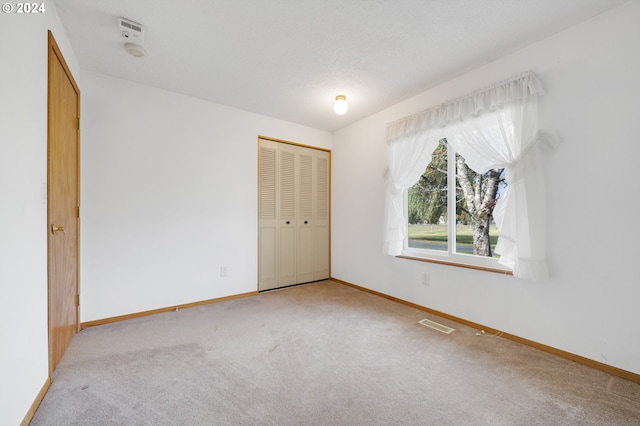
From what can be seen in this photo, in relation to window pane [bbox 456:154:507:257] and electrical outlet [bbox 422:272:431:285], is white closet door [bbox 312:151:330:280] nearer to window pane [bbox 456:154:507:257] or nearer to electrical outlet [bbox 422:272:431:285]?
electrical outlet [bbox 422:272:431:285]

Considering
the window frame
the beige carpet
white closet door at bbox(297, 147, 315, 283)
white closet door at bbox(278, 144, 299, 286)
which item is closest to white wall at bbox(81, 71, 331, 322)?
white closet door at bbox(278, 144, 299, 286)

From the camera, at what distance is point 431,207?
313cm

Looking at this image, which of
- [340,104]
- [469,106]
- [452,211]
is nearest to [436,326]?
[452,211]

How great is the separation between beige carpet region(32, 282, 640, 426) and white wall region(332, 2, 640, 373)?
0.25m

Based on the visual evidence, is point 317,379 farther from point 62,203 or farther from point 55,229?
point 62,203

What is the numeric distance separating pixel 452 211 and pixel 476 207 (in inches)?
10.1

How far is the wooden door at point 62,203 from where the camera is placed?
1794 millimetres

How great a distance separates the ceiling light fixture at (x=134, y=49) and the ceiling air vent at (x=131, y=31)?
4cm

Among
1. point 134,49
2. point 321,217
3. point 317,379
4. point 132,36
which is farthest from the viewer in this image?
point 321,217

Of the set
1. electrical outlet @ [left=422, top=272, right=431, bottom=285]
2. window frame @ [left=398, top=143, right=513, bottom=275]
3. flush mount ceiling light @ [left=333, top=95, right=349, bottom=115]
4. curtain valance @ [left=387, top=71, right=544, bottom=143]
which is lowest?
electrical outlet @ [left=422, top=272, right=431, bottom=285]

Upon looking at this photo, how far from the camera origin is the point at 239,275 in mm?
3574

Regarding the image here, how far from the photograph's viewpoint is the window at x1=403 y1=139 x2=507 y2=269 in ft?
8.50

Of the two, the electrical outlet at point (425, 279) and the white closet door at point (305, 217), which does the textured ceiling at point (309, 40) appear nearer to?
the white closet door at point (305, 217)

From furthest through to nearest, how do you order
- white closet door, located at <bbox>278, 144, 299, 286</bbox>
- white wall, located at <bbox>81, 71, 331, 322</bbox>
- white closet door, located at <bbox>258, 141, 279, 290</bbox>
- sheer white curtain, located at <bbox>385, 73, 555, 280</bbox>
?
white closet door, located at <bbox>278, 144, 299, 286</bbox> → white closet door, located at <bbox>258, 141, 279, 290</bbox> → white wall, located at <bbox>81, 71, 331, 322</bbox> → sheer white curtain, located at <bbox>385, 73, 555, 280</bbox>
